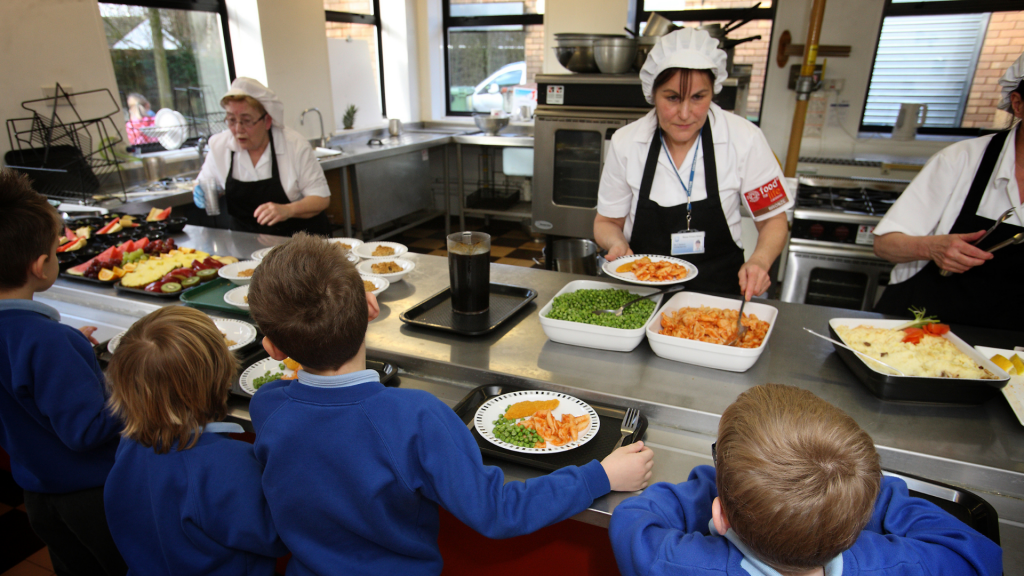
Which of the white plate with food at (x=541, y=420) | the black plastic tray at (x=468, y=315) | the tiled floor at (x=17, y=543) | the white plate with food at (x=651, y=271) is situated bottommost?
the tiled floor at (x=17, y=543)

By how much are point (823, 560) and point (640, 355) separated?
83cm

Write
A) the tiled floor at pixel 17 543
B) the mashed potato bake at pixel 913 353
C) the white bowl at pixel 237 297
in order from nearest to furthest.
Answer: the mashed potato bake at pixel 913 353, the white bowl at pixel 237 297, the tiled floor at pixel 17 543

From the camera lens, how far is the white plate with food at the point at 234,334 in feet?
5.21

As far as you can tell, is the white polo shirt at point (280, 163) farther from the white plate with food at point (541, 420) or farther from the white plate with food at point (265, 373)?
the white plate with food at point (541, 420)

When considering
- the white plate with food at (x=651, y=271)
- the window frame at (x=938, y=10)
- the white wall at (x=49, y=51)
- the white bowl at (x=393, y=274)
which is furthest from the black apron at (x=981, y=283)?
the white wall at (x=49, y=51)

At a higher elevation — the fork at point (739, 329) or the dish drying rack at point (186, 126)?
the dish drying rack at point (186, 126)

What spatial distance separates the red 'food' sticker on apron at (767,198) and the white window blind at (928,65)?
10.8 ft

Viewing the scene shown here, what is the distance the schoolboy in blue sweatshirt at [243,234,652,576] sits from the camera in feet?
3.20

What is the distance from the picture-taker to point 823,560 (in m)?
0.74

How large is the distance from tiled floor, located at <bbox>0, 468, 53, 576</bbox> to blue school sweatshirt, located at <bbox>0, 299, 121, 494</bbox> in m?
0.93

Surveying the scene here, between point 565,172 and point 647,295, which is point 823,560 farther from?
point 565,172

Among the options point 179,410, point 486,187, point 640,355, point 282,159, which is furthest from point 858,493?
point 486,187

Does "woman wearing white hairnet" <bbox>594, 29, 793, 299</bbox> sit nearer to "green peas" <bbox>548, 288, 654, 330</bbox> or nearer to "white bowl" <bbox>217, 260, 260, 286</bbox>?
"green peas" <bbox>548, 288, 654, 330</bbox>

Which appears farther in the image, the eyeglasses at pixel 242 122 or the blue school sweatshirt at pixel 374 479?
the eyeglasses at pixel 242 122
